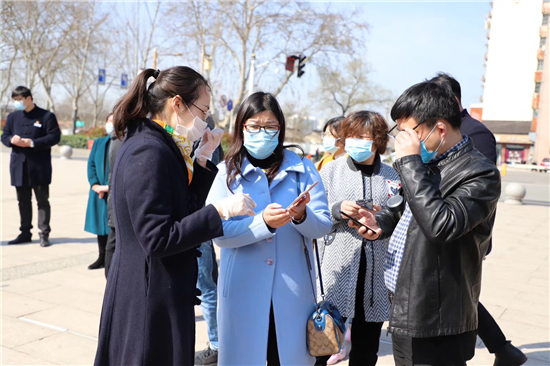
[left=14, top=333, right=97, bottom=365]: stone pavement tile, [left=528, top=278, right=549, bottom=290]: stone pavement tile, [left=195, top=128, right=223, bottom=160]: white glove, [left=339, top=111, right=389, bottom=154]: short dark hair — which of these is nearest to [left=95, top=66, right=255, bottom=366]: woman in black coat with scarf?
[left=195, top=128, right=223, bottom=160]: white glove

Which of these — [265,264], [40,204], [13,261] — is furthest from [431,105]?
[40,204]

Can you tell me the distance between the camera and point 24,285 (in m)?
5.33

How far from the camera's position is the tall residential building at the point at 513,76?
57688 mm

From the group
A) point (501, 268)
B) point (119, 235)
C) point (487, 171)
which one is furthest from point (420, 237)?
point (501, 268)

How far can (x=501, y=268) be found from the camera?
289 inches

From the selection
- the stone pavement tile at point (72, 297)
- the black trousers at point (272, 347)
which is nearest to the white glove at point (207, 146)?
the black trousers at point (272, 347)

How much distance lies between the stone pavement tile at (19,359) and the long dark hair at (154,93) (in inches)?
90.7

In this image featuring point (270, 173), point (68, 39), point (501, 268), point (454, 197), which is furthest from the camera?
point (68, 39)

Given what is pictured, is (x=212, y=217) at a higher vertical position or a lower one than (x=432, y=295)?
higher

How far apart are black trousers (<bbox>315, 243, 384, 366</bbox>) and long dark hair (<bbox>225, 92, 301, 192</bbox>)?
3.03 feet

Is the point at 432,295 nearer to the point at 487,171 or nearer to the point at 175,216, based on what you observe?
the point at 487,171

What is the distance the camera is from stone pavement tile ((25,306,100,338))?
4.29m

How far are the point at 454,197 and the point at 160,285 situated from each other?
1207 mm

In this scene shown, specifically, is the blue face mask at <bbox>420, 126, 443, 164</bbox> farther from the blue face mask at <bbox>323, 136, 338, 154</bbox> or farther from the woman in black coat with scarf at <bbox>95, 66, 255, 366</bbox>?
the blue face mask at <bbox>323, 136, 338, 154</bbox>
